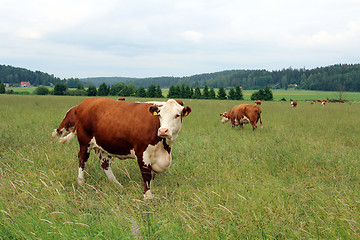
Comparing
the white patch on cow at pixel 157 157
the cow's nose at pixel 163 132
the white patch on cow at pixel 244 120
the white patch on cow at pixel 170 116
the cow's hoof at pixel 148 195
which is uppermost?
the white patch on cow at pixel 170 116

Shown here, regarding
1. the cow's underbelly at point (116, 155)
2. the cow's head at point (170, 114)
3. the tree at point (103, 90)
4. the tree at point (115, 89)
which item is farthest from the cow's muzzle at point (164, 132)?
the tree at point (115, 89)

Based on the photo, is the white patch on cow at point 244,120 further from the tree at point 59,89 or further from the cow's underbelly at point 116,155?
the tree at point 59,89

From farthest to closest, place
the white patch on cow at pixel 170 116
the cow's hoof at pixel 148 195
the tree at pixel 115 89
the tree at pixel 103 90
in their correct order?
the tree at pixel 115 89 → the tree at pixel 103 90 → the cow's hoof at pixel 148 195 → the white patch on cow at pixel 170 116

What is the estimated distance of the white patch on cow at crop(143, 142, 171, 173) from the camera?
4.55 metres

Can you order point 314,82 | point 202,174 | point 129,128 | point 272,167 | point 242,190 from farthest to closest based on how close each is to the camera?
1. point 314,82
2. point 272,167
3. point 202,174
4. point 129,128
5. point 242,190

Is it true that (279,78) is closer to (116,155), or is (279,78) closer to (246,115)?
(246,115)

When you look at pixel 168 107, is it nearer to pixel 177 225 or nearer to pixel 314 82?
pixel 177 225

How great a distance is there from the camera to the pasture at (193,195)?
284 centimetres

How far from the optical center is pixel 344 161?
6359 mm

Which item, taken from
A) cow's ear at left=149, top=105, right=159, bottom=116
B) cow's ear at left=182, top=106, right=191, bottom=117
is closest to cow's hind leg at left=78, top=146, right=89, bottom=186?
cow's ear at left=149, top=105, right=159, bottom=116

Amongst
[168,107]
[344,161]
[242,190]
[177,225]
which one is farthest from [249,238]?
[344,161]

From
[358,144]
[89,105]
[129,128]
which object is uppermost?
[89,105]

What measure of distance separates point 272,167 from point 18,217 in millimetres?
5064

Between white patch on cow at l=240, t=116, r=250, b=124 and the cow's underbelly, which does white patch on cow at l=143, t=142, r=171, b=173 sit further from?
white patch on cow at l=240, t=116, r=250, b=124
